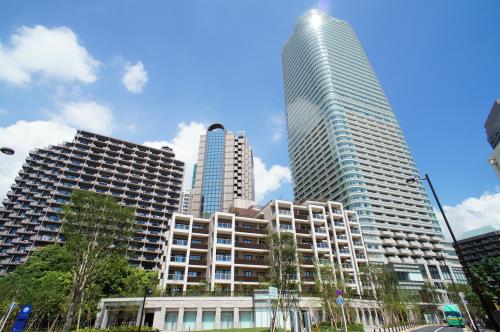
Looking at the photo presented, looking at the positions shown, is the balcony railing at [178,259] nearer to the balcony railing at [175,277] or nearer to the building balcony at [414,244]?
the balcony railing at [175,277]

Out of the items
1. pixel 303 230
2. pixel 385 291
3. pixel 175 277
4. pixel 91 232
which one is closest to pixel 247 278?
pixel 175 277

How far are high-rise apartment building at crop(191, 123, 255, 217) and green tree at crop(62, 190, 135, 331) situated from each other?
5724 cm

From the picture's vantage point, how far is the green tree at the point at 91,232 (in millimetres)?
29462

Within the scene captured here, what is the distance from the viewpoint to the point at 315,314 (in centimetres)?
4522

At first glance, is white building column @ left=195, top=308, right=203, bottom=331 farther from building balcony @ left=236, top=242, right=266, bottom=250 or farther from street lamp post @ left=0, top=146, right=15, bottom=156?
street lamp post @ left=0, top=146, right=15, bottom=156

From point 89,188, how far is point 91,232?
64.6 m

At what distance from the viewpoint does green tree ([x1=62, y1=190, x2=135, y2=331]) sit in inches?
1160

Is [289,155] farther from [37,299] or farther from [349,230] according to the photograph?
[37,299]

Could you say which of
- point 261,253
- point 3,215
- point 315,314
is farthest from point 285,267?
point 3,215

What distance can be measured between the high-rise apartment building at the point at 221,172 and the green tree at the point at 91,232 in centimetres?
5724

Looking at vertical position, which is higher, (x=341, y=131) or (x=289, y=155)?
(x=289, y=155)

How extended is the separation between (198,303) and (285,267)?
15455mm

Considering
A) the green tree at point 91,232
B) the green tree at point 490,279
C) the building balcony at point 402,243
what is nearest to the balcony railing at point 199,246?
the green tree at point 91,232

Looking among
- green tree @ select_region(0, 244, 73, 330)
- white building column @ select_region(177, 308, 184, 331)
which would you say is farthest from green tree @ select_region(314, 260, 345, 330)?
green tree @ select_region(0, 244, 73, 330)
